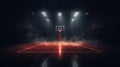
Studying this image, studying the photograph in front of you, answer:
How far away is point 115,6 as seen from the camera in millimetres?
31234

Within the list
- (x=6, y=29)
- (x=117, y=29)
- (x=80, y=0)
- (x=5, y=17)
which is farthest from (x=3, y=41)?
(x=117, y=29)

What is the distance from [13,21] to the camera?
41125 mm

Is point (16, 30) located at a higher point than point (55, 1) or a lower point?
lower

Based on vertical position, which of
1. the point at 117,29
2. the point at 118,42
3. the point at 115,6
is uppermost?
the point at 115,6

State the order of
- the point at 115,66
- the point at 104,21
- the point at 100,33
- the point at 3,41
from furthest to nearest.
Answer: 1. the point at 100,33
2. the point at 104,21
3. the point at 3,41
4. the point at 115,66

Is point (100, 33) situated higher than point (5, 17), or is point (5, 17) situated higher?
point (5, 17)

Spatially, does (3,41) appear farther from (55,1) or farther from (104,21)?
(104,21)

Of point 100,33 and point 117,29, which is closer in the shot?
point 117,29

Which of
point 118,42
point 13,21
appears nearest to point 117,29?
point 118,42

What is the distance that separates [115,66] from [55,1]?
673 inches

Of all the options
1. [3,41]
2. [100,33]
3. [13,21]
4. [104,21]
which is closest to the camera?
[3,41]

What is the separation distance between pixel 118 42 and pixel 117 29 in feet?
8.22

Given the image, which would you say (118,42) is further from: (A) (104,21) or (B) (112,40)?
(A) (104,21)

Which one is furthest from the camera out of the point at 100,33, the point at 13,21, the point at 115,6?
the point at 100,33
